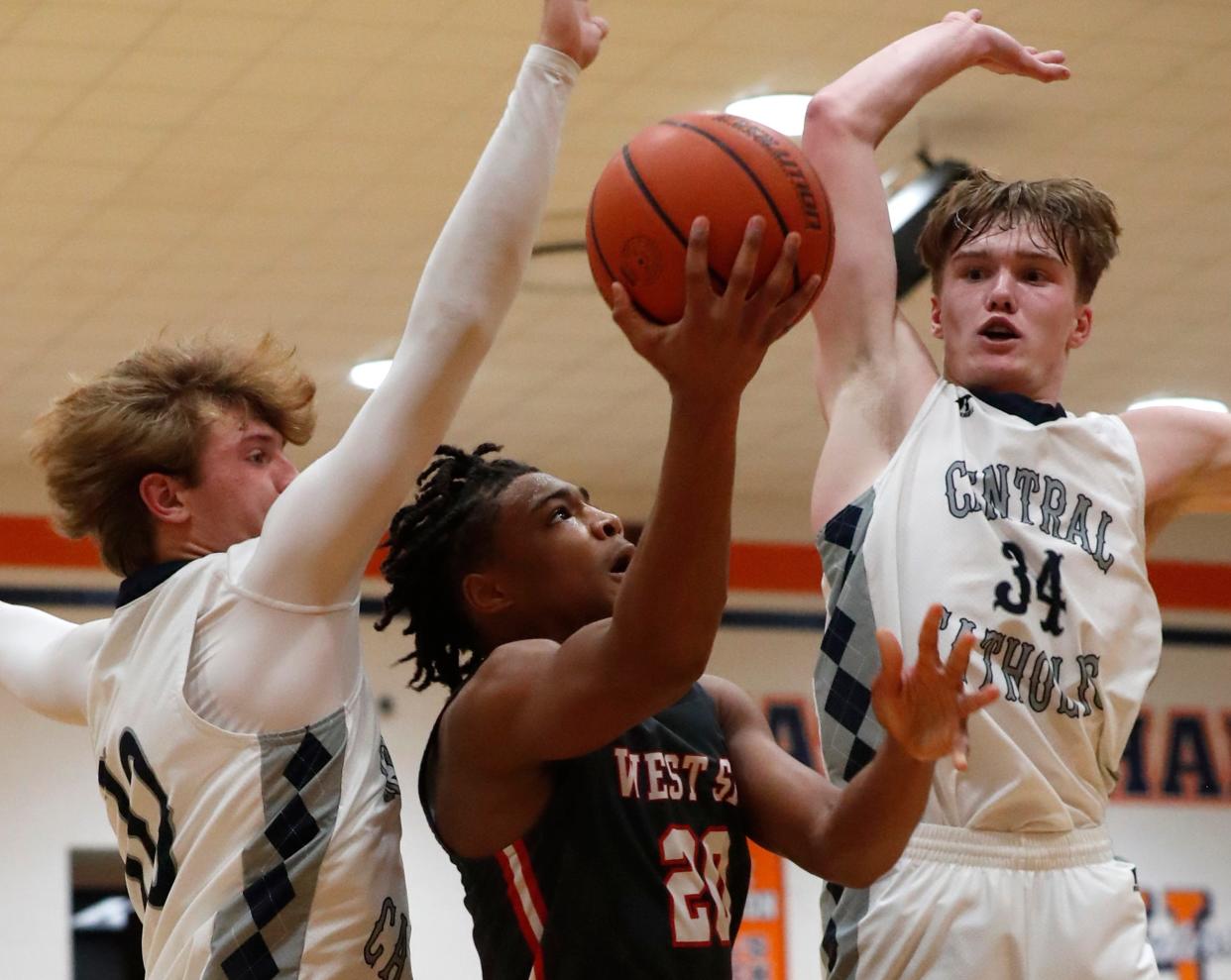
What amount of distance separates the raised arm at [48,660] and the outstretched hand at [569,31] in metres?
1.13

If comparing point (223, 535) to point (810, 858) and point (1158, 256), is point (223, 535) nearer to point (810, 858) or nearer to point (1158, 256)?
point (810, 858)

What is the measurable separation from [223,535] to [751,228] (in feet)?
3.50

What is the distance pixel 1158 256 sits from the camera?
867cm

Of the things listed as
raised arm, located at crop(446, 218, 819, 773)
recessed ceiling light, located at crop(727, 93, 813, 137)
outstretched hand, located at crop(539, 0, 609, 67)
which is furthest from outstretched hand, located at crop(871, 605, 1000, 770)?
recessed ceiling light, located at crop(727, 93, 813, 137)

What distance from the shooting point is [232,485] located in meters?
2.84

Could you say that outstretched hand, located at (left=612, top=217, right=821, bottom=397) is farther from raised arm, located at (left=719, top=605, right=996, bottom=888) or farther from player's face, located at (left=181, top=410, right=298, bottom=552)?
player's face, located at (left=181, top=410, right=298, bottom=552)

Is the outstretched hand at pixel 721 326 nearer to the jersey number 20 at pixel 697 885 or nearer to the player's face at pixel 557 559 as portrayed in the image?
the player's face at pixel 557 559

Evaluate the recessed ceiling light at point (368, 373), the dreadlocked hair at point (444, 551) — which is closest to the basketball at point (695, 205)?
the dreadlocked hair at point (444, 551)

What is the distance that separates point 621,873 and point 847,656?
0.60m

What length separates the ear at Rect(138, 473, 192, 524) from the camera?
2.83 metres

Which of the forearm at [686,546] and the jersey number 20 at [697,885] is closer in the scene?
the forearm at [686,546]

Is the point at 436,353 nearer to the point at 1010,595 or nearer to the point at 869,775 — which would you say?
the point at 869,775

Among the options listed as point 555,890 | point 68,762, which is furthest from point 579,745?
point 68,762

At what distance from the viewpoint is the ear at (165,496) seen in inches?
111
